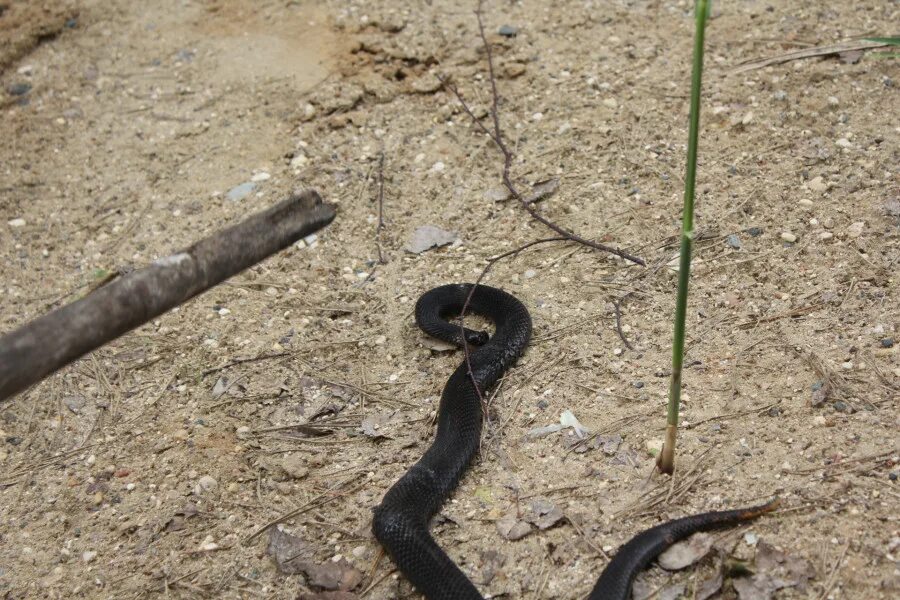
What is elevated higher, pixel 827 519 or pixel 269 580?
pixel 827 519

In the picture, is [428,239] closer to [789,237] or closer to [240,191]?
[240,191]

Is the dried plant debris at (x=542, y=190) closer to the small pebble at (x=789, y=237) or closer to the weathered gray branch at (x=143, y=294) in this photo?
the small pebble at (x=789, y=237)

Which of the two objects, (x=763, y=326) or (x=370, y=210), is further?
(x=370, y=210)

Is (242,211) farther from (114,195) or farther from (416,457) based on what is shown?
(416,457)

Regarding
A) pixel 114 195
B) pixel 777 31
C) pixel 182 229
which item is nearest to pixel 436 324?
pixel 182 229

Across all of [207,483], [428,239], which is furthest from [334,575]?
[428,239]

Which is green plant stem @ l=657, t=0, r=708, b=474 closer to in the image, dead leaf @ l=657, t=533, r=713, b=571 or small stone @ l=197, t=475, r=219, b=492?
dead leaf @ l=657, t=533, r=713, b=571
